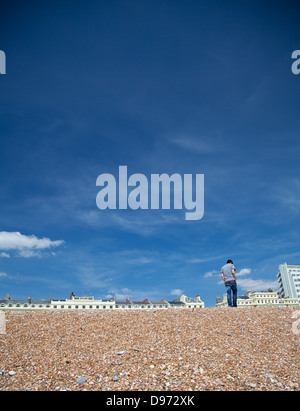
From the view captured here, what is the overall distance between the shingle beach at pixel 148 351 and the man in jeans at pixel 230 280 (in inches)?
72.5

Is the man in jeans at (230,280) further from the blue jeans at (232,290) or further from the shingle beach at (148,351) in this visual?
the shingle beach at (148,351)

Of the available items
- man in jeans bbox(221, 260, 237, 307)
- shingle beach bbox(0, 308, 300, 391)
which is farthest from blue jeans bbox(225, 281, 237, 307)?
shingle beach bbox(0, 308, 300, 391)

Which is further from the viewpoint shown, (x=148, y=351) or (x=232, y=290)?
(x=232, y=290)

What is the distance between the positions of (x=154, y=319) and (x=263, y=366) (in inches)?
205

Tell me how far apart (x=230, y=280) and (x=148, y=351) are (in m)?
7.62

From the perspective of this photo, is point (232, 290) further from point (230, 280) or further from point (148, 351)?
point (148, 351)

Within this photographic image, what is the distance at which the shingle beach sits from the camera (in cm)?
726

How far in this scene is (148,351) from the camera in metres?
8.88

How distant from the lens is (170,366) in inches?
311

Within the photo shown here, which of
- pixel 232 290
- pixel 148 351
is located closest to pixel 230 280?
pixel 232 290
